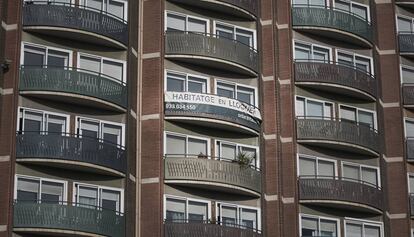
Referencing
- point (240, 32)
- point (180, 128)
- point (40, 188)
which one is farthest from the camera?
point (240, 32)

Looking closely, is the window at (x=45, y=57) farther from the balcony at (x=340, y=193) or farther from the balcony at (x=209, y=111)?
the balcony at (x=340, y=193)

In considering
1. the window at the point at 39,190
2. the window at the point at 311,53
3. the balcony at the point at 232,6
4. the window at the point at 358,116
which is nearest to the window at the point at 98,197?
the window at the point at 39,190

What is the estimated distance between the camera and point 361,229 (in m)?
63.7

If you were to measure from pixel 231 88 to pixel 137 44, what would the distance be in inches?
227

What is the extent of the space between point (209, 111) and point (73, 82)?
7526 millimetres

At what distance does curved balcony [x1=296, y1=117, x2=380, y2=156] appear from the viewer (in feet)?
208

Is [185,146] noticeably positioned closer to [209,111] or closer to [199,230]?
[209,111]

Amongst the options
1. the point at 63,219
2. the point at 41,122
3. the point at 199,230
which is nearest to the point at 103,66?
the point at 41,122

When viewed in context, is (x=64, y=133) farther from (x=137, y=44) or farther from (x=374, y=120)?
(x=374, y=120)

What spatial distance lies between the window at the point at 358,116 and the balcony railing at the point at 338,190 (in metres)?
3.87

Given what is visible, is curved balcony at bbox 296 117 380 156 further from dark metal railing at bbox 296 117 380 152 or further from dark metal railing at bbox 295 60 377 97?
dark metal railing at bbox 295 60 377 97

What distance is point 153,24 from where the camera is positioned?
6103 centimetres

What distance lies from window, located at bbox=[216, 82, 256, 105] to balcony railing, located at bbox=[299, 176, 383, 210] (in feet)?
16.9

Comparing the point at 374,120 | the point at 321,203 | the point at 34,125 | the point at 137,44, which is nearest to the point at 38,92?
the point at 34,125
